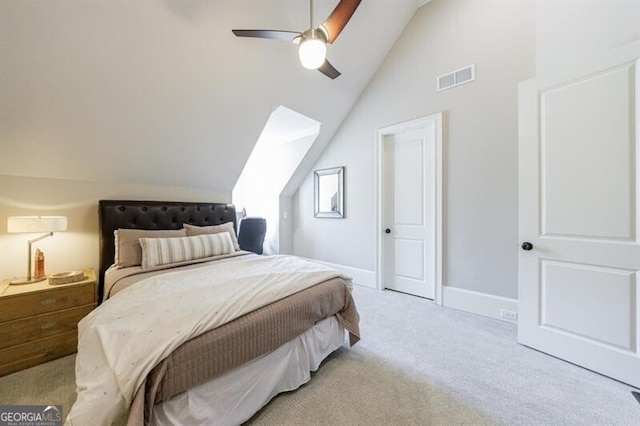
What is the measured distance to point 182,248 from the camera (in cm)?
248

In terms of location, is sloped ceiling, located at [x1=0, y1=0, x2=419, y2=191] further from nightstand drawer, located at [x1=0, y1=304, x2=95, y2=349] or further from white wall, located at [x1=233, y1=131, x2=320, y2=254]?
nightstand drawer, located at [x1=0, y1=304, x2=95, y2=349]

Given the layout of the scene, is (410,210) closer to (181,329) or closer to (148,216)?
(181,329)

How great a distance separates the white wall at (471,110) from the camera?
254cm

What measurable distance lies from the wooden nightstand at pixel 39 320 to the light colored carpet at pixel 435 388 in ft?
0.31

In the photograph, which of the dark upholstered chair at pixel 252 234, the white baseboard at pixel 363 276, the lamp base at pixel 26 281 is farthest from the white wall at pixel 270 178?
the lamp base at pixel 26 281

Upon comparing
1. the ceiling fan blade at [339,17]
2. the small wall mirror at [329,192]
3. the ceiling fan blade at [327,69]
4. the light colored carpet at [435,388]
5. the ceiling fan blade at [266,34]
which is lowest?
the light colored carpet at [435,388]

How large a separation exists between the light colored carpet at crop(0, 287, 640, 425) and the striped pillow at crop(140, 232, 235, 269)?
91 cm

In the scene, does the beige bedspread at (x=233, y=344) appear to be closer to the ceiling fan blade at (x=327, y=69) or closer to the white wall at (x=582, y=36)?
the ceiling fan blade at (x=327, y=69)

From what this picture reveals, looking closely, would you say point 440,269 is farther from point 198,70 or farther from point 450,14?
point 198,70

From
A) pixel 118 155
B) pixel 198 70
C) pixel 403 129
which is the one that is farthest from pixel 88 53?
pixel 403 129

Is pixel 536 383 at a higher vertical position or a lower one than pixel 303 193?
lower

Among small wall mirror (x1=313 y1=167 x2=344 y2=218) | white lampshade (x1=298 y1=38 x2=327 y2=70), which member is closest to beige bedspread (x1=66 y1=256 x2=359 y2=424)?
white lampshade (x1=298 y1=38 x2=327 y2=70)

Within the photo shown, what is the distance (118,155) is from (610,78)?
4.18m

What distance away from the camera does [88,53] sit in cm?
187
